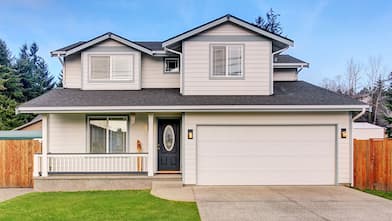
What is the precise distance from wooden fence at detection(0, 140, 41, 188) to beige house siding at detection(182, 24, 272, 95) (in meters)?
6.13

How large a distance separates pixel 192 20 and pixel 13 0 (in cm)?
1573

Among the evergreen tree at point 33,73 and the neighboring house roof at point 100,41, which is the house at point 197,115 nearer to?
the neighboring house roof at point 100,41

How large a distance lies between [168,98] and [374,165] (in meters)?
7.60

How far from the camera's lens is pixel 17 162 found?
11.6 meters

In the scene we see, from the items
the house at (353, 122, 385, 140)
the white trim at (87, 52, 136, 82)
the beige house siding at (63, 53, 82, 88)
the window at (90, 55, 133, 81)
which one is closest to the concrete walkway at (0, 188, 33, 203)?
the beige house siding at (63, 53, 82, 88)

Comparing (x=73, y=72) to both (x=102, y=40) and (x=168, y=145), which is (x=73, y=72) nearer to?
(x=102, y=40)

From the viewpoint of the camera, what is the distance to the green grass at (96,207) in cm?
719

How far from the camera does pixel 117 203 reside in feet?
28.1

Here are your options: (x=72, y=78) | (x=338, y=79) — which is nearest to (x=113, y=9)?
(x=72, y=78)

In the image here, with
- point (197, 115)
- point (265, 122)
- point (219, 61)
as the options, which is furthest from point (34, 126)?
point (265, 122)

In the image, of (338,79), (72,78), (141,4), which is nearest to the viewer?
(72,78)

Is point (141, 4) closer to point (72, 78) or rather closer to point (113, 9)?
point (113, 9)

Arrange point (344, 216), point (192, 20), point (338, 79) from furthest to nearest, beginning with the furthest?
1. point (338, 79)
2. point (192, 20)
3. point (344, 216)

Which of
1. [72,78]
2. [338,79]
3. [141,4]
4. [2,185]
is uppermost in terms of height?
[141,4]
